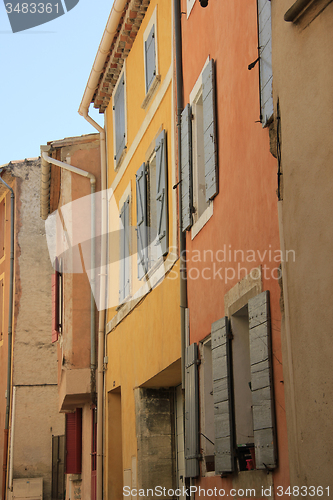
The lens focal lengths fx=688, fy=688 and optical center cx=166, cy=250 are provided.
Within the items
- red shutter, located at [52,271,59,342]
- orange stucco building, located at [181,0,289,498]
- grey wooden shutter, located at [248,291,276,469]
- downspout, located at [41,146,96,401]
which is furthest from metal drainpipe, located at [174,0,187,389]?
red shutter, located at [52,271,59,342]

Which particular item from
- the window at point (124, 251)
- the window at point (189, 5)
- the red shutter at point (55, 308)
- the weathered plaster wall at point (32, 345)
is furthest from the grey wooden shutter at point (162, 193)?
the weathered plaster wall at point (32, 345)

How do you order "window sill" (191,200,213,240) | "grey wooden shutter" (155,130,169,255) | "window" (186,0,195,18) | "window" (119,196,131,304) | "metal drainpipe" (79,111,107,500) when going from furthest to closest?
"metal drainpipe" (79,111,107,500)
"window" (119,196,131,304)
"grey wooden shutter" (155,130,169,255)
"window" (186,0,195,18)
"window sill" (191,200,213,240)

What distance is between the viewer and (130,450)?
32.4ft

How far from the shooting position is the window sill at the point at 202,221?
6.95 meters

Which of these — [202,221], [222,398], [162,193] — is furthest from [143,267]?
[222,398]

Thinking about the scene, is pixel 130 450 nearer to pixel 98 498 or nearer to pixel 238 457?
pixel 98 498

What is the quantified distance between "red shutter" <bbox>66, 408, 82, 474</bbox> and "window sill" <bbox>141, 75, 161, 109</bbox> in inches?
286

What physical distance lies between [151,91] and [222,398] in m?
5.29

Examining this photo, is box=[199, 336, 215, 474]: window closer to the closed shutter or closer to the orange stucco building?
the orange stucco building

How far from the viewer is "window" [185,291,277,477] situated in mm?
5082

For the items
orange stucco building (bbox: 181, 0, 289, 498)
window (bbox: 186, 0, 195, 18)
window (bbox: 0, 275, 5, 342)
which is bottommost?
orange stucco building (bbox: 181, 0, 289, 498)

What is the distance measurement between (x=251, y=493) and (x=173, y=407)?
441cm

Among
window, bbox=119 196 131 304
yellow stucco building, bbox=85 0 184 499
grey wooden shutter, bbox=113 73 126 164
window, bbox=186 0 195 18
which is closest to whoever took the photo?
window, bbox=186 0 195 18

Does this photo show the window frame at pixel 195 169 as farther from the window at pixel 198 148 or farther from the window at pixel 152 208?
the window at pixel 152 208
